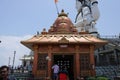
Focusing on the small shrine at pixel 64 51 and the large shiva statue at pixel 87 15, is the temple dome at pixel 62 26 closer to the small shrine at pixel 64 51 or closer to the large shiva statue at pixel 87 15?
the small shrine at pixel 64 51

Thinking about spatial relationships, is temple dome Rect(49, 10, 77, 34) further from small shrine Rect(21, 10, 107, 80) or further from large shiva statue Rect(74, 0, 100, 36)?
large shiva statue Rect(74, 0, 100, 36)

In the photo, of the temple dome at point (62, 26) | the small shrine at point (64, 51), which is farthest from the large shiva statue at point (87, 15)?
the small shrine at point (64, 51)

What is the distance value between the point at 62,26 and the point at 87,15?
93.3ft

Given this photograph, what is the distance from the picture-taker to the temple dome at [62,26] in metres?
17.5

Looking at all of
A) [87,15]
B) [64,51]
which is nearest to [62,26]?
[64,51]

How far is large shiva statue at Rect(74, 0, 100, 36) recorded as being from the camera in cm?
4328

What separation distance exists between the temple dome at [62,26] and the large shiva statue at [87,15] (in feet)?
79.0

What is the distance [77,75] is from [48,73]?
221 centimetres

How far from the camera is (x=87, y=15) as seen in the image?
4512cm

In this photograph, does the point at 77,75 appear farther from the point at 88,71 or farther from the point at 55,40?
the point at 55,40

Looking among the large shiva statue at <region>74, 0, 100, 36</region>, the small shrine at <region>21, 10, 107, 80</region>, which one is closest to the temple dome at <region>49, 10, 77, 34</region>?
the small shrine at <region>21, 10, 107, 80</region>

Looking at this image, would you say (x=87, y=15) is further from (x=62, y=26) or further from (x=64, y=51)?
(x=64, y=51)

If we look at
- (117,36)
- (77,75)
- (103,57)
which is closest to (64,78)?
(77,75)

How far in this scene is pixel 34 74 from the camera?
1534 cm
